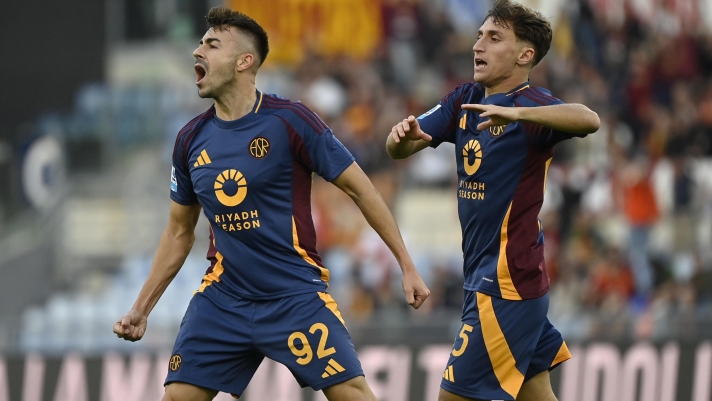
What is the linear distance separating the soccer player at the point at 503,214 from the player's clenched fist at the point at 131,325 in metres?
1.50

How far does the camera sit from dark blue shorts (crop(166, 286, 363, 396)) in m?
5.62

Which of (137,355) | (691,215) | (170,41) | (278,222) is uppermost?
(170,41)

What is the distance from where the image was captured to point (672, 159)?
599 inches

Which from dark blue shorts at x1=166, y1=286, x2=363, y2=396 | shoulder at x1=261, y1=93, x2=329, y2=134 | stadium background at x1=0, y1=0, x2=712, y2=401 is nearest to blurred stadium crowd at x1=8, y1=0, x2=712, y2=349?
stadium background at x1=0, y1=0, x2=712, y2=401

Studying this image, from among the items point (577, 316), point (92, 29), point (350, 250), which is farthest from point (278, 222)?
point (92, 29)

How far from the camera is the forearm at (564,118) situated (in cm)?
532

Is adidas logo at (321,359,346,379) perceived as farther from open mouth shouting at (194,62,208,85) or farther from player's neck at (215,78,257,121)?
open mouth shouting at (194,62,208,85)

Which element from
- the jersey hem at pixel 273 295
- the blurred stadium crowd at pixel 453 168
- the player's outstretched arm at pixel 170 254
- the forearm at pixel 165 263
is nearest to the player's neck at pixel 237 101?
the player's outstretched arm at pixel 170 254

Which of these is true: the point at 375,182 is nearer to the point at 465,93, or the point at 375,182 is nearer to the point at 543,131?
the point at 465,93

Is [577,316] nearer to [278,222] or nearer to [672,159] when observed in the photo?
[672,159]

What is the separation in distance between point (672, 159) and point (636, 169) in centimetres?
110

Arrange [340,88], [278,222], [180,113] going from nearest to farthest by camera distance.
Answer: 1. [278,222]
2. [180,113]
3. [340,88]

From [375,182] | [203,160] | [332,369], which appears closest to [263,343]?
[332,369]

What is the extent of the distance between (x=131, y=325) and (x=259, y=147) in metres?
1.08
